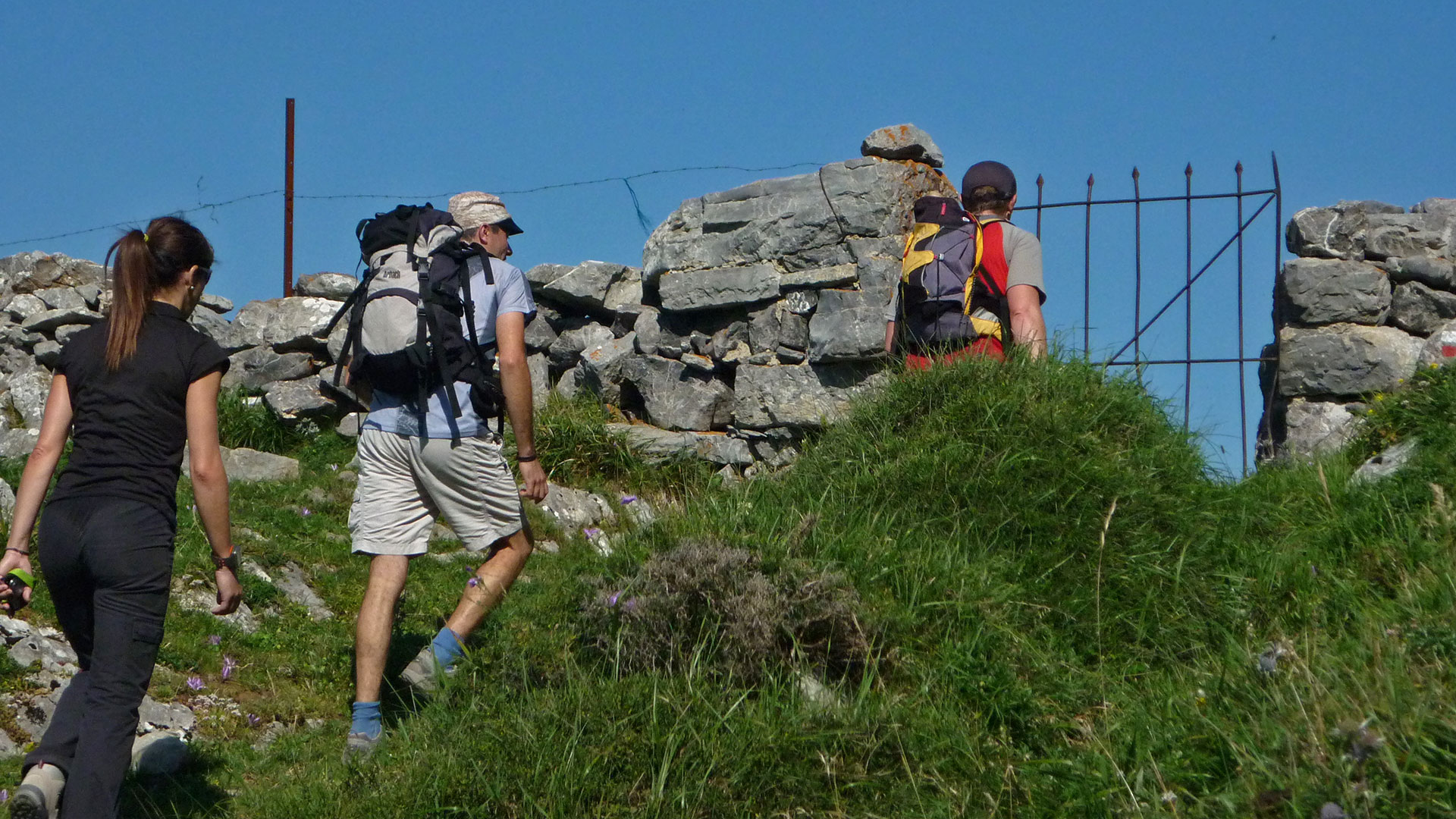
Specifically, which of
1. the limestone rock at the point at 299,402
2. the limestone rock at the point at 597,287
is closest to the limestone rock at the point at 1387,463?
the limestone rock at the point at 597,287

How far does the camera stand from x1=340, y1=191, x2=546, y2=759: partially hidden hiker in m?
3.96

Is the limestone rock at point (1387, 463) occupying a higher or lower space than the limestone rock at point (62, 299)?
lower

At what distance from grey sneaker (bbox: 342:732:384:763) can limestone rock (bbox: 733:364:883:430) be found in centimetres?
360

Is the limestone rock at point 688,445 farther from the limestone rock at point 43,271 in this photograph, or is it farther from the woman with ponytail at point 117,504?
the limestone rock at point 43,271

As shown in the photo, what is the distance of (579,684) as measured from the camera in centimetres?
320

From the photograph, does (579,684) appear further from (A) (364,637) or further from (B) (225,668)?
(B) (225,668)

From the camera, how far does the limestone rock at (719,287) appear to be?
23.5ft

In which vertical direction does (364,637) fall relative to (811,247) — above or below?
below

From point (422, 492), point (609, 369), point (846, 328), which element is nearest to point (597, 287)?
point (609, 369)

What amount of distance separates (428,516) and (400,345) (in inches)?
24.6

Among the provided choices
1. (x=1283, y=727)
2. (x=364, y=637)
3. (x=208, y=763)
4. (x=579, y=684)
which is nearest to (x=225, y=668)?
(x=208, y=763)

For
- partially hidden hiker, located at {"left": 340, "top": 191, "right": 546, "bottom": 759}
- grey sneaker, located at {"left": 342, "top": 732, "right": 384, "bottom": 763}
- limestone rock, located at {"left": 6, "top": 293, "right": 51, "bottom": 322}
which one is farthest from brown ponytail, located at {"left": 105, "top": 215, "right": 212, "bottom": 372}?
limestone rock, located at {"left": 6, "top": 293, "right": 51, "bottom": 322}

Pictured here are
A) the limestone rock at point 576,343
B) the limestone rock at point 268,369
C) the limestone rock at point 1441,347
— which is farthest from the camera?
the limestone rock at point 268,369

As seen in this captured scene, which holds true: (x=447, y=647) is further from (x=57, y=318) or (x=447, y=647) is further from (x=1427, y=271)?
(x=57, y=318)
